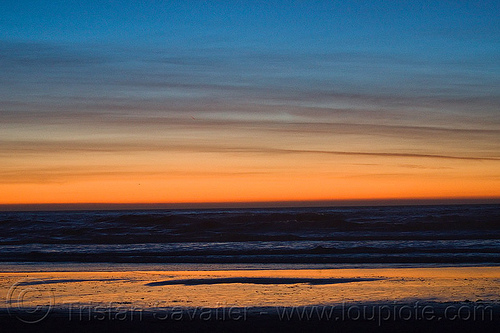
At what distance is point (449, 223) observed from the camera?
42312mm

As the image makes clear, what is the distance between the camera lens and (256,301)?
10.4 m

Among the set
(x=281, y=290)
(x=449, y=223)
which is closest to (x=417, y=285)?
(x=281, y=290)

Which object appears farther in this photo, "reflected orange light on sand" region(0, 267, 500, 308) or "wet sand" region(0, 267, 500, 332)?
"reflected orange light on sand" region(0, 267, 500, 308)

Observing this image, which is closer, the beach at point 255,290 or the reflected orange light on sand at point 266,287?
the beach at point 255,290

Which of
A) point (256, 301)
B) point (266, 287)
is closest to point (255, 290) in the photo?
point (266, 287)

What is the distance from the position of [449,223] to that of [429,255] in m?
23.9

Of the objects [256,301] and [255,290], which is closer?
[256,301]

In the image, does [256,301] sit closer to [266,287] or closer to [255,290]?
[255,290]

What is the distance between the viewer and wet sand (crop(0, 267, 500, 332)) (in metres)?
8.70

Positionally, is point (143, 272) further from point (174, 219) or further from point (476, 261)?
point (174, 219)

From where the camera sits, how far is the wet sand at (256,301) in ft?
28.5

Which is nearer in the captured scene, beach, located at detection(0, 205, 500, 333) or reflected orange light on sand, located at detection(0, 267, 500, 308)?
beach, located at detection(0, 205, 500, 333)

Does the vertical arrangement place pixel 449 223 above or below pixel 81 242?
below

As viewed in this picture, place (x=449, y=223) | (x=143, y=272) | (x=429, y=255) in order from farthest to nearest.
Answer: (x=449, y=223)
(x=429, y=255)
(x=143, y=272)
